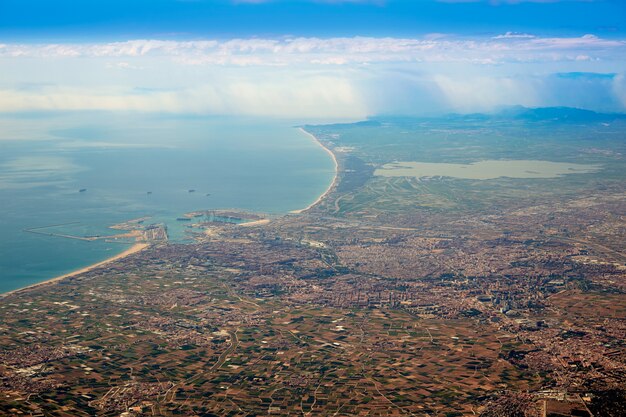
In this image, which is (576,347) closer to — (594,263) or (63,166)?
(594,263)

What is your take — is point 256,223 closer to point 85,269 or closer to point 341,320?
point 85,269

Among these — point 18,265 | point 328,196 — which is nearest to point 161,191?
point 328,196

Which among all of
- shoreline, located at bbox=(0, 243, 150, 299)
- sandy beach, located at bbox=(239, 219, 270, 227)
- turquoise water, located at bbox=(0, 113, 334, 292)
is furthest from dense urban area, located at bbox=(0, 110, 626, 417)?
turquoise water, located at bbox=(0, 113, 334, 292)

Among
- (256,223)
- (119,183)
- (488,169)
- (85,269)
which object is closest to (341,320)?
(85,269)

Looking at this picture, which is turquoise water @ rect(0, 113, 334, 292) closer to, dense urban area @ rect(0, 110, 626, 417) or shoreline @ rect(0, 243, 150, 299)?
shoreline @ rect(0, 243, 150, 299)

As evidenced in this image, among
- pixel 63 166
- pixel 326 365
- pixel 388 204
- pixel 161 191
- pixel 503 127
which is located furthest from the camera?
pixel 503 127

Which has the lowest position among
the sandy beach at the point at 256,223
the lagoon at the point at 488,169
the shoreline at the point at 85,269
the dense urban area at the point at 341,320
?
the dense urban area at the point at 341,320

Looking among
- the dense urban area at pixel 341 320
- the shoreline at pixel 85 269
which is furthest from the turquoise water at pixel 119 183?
the dense urban area at pixel 341 320

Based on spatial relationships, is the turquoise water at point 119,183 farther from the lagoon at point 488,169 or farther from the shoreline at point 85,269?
the lagoon at point 488,169
